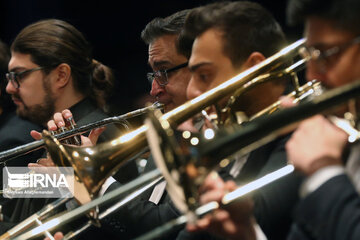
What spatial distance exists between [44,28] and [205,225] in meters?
2.29

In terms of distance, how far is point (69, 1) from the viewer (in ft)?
15.5

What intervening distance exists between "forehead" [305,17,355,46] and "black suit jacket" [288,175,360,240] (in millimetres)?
369

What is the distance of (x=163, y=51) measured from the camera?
2.96m

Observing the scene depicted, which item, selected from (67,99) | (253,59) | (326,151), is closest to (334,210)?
(326,151)

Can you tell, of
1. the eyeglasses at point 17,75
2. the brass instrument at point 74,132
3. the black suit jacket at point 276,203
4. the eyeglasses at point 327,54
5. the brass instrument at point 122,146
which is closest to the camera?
the eyeglasses at point 327,54

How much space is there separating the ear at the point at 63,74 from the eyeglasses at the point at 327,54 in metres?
2.21

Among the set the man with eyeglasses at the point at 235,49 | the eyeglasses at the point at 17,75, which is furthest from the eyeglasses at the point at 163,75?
the eyeglasses at the point at 17,75

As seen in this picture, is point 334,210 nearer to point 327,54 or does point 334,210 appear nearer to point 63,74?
point 327,54

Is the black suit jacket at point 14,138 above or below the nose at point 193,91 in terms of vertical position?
above

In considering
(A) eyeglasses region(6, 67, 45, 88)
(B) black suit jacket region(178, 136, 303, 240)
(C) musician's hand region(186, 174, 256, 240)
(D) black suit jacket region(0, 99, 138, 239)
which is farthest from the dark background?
(C) musician's hand region(186, 174, 256, 240)

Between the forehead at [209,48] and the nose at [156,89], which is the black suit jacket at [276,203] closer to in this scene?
the forehead at [209,48]

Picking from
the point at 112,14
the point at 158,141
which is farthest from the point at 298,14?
the point at 112,14

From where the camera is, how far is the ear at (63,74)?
Answer: 11.6ft

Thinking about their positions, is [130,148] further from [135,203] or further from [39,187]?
[39,187]
